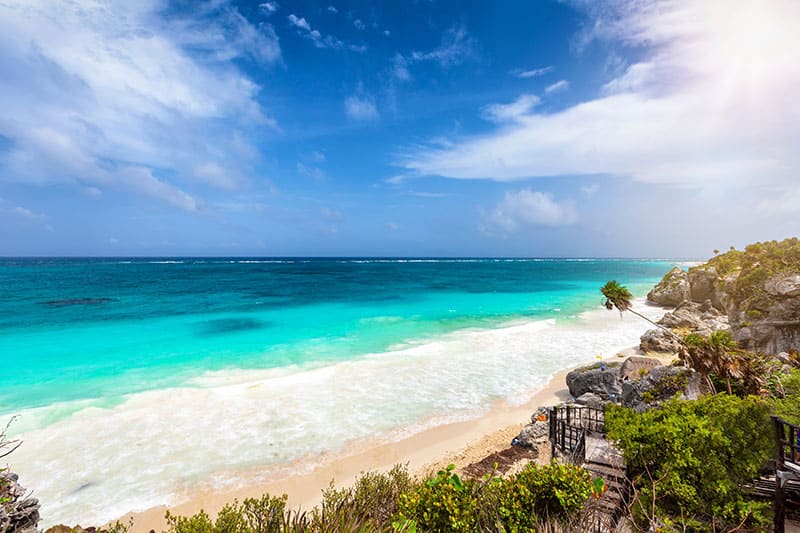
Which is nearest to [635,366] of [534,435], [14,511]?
[534,435]

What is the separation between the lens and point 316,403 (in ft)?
60.5

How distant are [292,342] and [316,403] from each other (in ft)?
42.5

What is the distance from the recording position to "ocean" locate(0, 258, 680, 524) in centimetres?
1331

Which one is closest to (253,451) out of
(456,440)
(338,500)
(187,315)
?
(338,500)

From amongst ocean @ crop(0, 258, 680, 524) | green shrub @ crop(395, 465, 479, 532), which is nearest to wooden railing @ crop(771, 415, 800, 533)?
green shrub @ crop(395, 465, 479, 532)

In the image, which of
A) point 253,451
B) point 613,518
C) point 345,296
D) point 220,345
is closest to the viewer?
point 613,518

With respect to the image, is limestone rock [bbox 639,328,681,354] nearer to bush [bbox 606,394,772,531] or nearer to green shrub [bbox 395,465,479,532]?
bush [bbox 606,394,772,531]

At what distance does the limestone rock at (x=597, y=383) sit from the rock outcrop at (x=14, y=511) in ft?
66.2

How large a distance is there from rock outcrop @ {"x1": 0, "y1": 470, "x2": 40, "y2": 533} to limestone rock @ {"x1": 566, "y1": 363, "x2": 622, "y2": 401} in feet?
66.2

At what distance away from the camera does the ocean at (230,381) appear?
13.3m

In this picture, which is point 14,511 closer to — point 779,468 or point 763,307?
point 779,468

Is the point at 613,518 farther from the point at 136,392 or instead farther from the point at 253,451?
the point at 136,392

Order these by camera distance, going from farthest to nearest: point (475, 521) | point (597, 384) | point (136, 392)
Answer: point (136, 392)
point (597, 384)
point (475, 521)

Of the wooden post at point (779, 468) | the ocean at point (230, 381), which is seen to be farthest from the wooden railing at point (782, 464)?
the ocean at point (230, 381)
